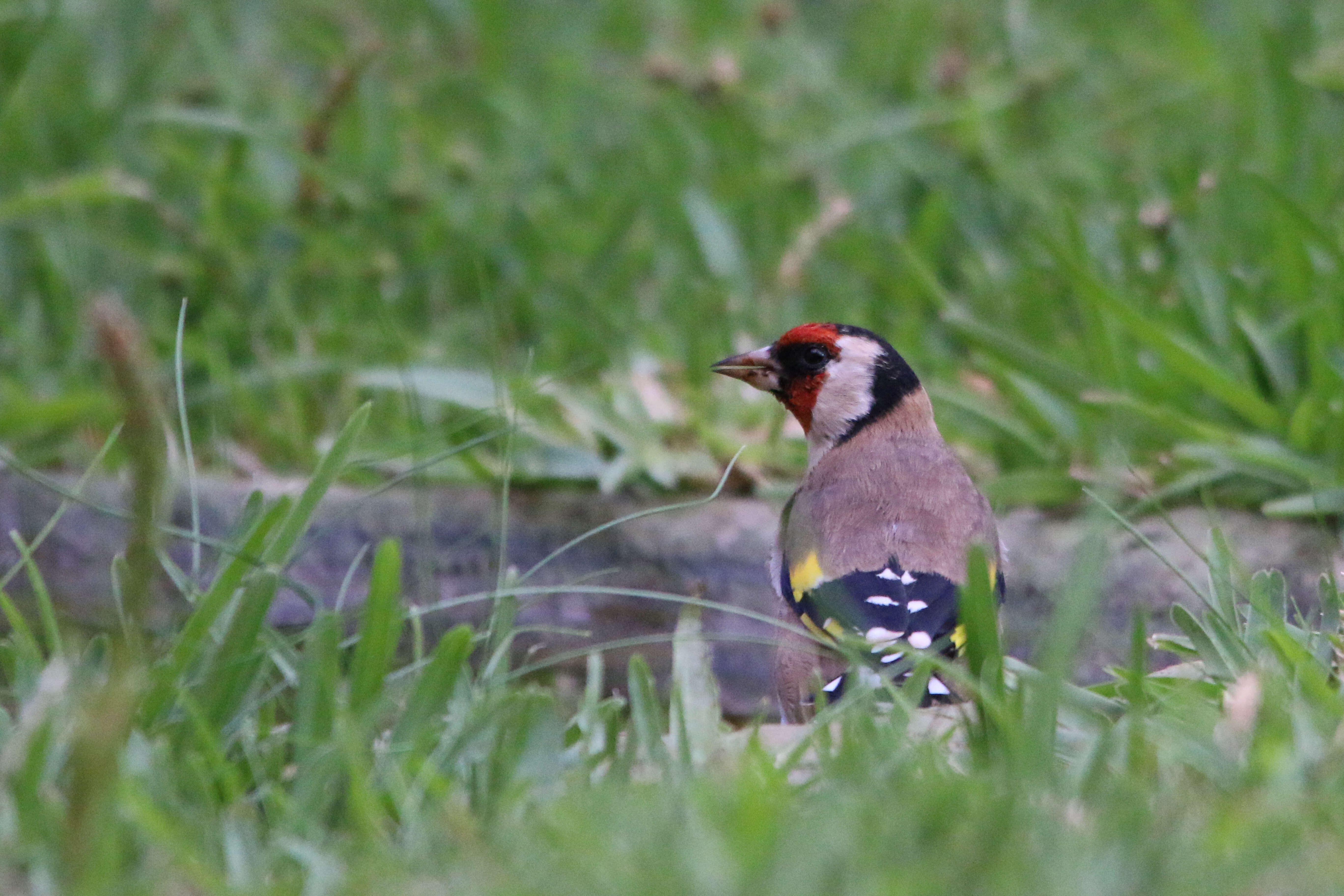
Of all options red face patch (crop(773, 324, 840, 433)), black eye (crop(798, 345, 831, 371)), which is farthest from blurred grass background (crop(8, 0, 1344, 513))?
black eye (crop(798, 345, 831, 371))

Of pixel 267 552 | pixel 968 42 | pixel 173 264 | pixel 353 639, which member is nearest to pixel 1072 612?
pixel 353 639

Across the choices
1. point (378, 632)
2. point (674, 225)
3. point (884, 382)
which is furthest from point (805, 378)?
point (378, 632)

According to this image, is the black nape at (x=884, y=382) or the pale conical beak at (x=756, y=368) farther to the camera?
the pale conical beak at (x=756, y=368)

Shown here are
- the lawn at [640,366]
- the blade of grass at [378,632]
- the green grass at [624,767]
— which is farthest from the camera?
the blade of grass at [378,632]

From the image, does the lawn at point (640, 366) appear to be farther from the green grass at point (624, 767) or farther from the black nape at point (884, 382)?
the black nape at point (884, 382)

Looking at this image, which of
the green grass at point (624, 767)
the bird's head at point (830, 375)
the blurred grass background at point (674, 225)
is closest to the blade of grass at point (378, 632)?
the green grass at point (624, 767)

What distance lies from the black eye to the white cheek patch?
2cm

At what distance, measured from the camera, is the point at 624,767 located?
229cm

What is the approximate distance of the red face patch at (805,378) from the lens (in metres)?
3.98

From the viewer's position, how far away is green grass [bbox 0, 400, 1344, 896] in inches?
72.4

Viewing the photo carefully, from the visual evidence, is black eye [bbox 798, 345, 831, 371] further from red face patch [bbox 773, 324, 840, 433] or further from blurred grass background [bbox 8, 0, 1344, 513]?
blurred grass background [bbox 8, 0, 1344, 513]

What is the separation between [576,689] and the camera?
3.29 meters

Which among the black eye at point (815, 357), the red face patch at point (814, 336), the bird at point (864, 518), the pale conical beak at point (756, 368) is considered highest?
the red face patch at point (814, 336)

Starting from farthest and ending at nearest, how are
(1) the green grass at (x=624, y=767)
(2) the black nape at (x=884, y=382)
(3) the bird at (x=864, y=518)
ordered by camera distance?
1. (2) the black nape at (x=884, y=382)
2. (3) the bird at (x=864, y=518)
3. (1) the green grass at (x=624, y=767)
